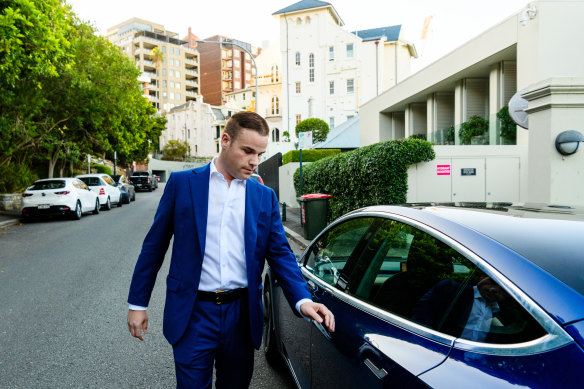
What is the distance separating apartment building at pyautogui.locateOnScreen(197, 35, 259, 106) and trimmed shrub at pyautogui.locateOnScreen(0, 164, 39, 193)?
274 ft

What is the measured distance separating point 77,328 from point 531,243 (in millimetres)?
4667

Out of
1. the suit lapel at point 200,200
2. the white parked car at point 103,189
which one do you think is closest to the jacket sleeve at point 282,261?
the suit lapel at point 200,200

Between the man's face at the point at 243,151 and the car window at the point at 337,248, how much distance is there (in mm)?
796

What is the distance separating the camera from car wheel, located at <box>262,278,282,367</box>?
3.70 m

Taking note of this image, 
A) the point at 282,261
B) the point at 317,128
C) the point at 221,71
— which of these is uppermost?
the point at 221,71

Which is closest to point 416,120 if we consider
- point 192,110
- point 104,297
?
point 104,297

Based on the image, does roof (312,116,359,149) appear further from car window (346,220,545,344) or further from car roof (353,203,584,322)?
car roof (353,203,584,322)

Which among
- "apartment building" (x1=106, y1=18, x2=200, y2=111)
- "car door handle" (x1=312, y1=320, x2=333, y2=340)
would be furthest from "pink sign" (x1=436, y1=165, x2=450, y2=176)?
"apartment building" (x1=106, y1=18, x2=200, y2=111)

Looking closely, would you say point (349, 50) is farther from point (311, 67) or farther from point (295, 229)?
point (295, 229)

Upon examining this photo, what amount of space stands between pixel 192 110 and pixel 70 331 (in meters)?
87.0

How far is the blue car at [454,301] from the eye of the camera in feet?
4.30

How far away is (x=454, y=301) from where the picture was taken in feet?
5.53

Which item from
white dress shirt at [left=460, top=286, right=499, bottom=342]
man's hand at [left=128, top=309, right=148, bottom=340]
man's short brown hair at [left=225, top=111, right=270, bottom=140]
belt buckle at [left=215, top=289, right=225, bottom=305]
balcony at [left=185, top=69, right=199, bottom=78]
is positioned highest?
balcony at [left=185, top=69, right=199, bottom=78]

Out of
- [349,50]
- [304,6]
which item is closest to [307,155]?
[349,50]
